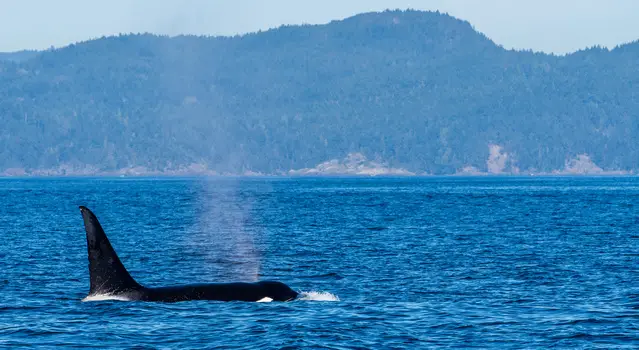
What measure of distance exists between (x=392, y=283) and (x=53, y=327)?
16.2 metres

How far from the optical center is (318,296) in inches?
1394

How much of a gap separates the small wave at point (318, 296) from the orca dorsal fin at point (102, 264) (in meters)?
5.73

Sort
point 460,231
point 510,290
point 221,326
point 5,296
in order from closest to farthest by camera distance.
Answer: point 221,326
point 5,296
point 510,290
point 460,231

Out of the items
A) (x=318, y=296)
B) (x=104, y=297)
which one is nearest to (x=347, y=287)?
(x=318, y=296)

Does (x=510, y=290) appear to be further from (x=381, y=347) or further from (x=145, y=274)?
(x=145, y=274)

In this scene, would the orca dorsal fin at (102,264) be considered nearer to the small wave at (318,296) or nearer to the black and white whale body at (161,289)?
the black and white whale body at (161,289)

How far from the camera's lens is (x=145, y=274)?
4681 cm

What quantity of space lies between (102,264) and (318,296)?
782cm

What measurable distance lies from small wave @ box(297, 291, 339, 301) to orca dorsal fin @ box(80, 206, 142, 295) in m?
5.73

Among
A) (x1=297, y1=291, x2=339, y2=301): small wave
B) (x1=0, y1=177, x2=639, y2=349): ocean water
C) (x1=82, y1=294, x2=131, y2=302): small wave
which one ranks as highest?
(x1=82, y1=294, x2=131, y2=302): small wave

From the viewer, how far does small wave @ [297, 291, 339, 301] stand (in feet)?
114

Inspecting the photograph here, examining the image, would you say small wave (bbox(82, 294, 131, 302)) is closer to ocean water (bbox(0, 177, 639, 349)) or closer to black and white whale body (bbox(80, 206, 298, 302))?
black and white whale body (bbox(80, 206, 298, 302))

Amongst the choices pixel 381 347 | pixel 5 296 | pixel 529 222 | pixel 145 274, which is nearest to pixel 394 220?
pixel 529 222

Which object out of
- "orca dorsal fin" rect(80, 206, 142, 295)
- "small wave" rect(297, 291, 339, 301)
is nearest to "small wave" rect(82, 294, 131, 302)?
"orca dorsal fin" rect(80, 206, 142, 295)
